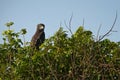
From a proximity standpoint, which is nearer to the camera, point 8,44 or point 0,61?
point 0,61

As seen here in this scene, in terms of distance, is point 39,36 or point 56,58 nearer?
point 56,58

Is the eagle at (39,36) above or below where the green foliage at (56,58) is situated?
above

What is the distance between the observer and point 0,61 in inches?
395

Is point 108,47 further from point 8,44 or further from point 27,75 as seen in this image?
point 8,44

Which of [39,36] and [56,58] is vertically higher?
[39,36]

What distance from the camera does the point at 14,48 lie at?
10.6 m

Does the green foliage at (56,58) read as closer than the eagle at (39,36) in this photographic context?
Yes

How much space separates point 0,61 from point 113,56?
9.54ft

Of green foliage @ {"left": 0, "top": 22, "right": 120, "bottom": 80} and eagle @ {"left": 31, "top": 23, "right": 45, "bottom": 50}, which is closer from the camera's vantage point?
green foliage @ {"left": 0, "top": 22, "right": 120, "bottom": 80}

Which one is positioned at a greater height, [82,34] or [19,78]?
[82,34]

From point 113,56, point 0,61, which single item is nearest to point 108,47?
point 113,56

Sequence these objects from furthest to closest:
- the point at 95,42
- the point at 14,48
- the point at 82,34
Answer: the point at 14,48, the point at 82,34, the point at 95,42

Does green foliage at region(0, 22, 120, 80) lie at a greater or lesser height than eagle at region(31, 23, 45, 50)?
lesser

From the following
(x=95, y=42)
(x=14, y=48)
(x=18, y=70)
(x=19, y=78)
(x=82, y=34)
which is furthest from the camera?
(x=14, y=48)
